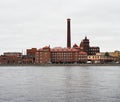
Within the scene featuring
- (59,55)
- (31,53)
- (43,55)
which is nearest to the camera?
(43,55)

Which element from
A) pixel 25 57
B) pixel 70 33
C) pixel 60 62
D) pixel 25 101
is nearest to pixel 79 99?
pixel 25 101

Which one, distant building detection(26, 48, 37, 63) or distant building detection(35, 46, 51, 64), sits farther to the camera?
distant building detection(26, 48, 37, 63)

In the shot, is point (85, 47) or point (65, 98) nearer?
point (65, 98)

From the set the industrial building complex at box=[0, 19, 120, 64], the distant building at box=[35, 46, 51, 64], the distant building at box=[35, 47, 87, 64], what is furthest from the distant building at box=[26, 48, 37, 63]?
the distant building at box=[35, 46, 51, 64]

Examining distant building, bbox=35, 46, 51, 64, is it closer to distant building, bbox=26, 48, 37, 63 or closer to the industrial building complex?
the industrial building complex

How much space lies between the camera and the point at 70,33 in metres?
169

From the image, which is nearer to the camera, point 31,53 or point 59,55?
point 59,55

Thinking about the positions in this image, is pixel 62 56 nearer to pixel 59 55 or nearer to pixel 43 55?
pixel 59 55

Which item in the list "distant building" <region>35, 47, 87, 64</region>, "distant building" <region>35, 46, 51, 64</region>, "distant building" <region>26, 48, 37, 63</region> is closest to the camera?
"distant building" <region>35, 46, 51, 64</region>

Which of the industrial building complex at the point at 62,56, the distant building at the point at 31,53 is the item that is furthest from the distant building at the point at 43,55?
the distant building at the point at 31,53

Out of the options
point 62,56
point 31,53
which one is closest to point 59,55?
point 62,56

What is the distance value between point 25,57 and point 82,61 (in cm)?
3430

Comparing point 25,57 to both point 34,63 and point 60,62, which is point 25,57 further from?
point 60,62

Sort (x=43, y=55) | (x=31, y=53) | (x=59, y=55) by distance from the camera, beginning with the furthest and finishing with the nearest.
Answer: (x=31, y=53)
(x=59, y=55)
(x=43, y=55)
